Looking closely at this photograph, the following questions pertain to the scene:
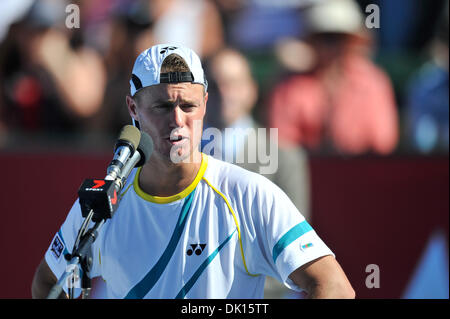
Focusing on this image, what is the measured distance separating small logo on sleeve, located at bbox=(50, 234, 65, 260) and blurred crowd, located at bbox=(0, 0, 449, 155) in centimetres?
225

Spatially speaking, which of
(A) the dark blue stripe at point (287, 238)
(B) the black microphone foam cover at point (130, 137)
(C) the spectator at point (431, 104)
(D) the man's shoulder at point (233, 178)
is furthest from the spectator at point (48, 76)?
(B) the black microphone foam cover at point (130, 137)

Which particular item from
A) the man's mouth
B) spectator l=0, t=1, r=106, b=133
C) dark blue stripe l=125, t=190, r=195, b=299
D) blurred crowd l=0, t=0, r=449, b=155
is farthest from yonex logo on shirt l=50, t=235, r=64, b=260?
spectator l=0, t=1, r=106, b=133

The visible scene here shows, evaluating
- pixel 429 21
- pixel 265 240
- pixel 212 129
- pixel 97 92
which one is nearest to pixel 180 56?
pixel 265 240

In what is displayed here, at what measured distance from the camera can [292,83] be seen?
22.9 feet

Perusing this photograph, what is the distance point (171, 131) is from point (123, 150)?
72 cm

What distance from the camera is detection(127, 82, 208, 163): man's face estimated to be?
3.76m

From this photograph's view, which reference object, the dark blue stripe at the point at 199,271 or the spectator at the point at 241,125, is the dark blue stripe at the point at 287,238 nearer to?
the dark blue stripe at the point at 199,271

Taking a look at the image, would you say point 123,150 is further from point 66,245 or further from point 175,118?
point 66,245

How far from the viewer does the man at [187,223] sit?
3.62 meters

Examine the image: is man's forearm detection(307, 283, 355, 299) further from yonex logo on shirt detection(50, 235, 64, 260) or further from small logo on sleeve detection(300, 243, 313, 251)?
yonex logo on shirt detection(50, 235, 64, 260)

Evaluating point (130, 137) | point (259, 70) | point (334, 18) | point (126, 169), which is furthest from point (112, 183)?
point (259, 70)

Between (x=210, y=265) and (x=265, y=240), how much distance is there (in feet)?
1.01

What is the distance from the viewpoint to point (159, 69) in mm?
3807

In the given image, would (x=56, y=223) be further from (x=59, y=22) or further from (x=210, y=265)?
(x=210, y=265)
